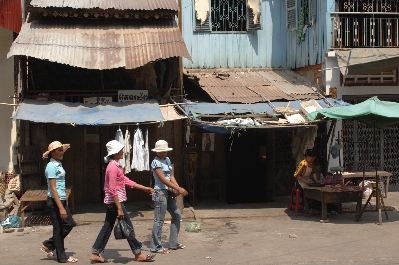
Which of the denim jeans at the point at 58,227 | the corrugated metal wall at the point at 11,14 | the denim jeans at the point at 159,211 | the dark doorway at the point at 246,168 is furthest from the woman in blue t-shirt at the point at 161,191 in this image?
the corrugated metal wall at the point at 11,14

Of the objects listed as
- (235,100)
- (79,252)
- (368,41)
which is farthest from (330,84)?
(79,252)

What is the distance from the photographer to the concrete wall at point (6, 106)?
14.1m

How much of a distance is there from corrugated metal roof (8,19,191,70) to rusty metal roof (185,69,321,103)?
1648 mm

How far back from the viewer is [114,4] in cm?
1230

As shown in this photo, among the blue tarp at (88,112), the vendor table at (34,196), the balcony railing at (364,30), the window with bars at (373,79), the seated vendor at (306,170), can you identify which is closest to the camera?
the vendor table at (34,196)

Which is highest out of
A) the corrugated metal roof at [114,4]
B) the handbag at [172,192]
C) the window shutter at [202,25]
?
the corrugated metal roof at [114,4]

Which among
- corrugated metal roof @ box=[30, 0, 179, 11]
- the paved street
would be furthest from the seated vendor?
corrugated metal roof @ box=[30, 0, 179, 11]

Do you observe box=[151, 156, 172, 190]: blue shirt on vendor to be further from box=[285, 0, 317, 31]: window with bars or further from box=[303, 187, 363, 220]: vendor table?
box=[285, 0, 317, 31]: window with bars

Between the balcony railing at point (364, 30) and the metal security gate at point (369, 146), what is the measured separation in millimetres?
1402

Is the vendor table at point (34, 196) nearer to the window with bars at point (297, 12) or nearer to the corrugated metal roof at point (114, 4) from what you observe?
the corrugated metal roof at point (114, 4)

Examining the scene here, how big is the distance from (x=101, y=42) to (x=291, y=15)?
5.75 m

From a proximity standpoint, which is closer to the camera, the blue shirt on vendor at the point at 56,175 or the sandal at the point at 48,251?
the blue shirt on vendor at the point at 56,175

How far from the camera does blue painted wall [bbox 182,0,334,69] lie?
14898 mm

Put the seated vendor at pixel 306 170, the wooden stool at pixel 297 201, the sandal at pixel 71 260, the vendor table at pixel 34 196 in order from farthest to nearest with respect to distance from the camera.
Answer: the wooden stool at pixel 297 201 < the seated vendor at pixel 306 170 < the vendor table at pixel 34 196 < the sandal at pixel 71 260
